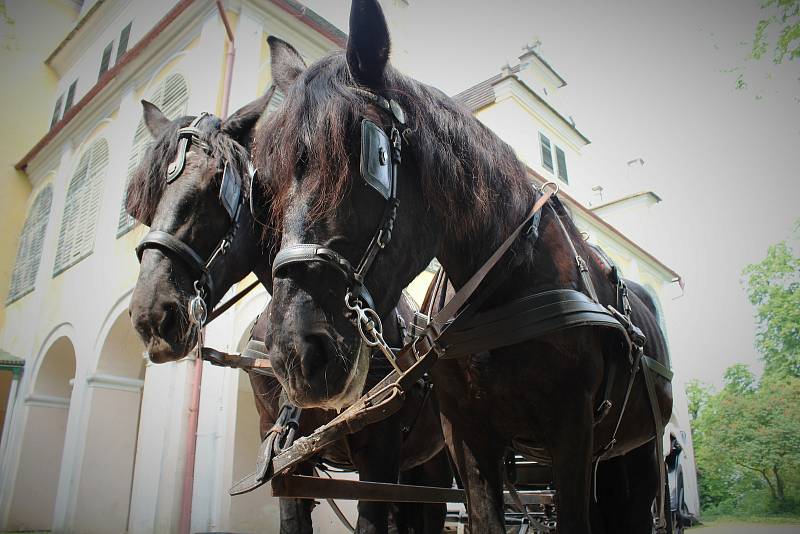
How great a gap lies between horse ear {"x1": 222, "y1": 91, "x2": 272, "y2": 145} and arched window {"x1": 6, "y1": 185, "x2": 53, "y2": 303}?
973 centimetres

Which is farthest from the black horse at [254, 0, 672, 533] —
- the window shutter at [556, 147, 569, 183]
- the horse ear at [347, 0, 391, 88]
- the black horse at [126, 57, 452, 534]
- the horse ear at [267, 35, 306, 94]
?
the window shutter at [556, 147, 569, 183]

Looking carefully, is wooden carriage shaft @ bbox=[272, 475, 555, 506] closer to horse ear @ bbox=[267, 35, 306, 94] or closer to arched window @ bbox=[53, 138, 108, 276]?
horse ear @ bbox=[267, 35, 306, 94]

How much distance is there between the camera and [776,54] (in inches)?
207

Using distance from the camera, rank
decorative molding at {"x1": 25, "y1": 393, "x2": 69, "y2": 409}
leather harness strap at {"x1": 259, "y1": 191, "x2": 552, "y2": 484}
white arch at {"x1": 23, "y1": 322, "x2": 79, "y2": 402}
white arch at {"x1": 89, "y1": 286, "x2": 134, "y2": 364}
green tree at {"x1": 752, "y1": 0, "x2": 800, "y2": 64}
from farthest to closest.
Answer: decorative molding at {"x1": 25, "y1": 393, "x2": 69, "y2": 409}, white arch at {"x1": 23, "y1": 322, "x2": 79, "y2": 402}, white arch at {"x1": 89, "y1": 286, "x2": 134, "y2": 364}, green tree at {"x1": 752, "y1": 0, "x2": 800, "y2": 64}, leather harness strap at {"x1": 259, "y1": 191, "x2": 552, "y2": 484}

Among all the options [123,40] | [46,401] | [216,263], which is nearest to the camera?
[216,263]

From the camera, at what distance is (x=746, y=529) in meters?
6.18

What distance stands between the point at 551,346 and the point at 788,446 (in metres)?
5.80

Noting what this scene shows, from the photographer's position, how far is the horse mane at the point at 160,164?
2525 mm

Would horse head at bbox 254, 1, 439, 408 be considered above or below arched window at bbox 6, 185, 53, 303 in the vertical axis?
below

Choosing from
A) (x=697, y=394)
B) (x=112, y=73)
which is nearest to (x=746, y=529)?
(x=697, y=394)

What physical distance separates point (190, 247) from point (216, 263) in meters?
0.12

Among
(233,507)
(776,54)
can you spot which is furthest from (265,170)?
(233,507)

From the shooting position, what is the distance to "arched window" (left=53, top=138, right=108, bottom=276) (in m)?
9.20

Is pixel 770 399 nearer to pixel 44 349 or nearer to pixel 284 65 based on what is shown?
pixel 284 65
